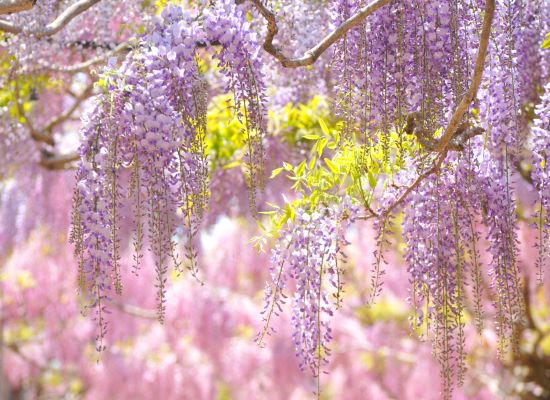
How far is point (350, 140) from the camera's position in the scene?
9.73 feet

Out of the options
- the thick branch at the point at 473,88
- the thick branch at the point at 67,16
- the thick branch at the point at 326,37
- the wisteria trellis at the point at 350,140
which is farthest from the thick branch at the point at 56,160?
the thick branch at the point at 473,88

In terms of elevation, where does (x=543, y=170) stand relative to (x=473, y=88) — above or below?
below

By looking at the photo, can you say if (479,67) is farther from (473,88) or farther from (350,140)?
(350,140)

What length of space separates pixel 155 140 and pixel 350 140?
28.3 inches

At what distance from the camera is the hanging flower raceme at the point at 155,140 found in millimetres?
2639

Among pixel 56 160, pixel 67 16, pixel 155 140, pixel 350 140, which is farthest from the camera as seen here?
pixel 56 160

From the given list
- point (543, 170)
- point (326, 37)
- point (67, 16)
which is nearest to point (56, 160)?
point (67, 16)

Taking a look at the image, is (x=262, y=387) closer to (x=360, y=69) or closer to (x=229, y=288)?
(x=229, y=288)

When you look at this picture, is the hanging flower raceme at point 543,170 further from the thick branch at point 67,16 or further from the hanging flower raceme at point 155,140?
the thick branch at point 67,16

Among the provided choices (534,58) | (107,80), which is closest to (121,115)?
(107,80)

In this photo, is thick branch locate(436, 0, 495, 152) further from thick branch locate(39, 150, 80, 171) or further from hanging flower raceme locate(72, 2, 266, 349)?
thick branch locate(39, 150, 80, 171)

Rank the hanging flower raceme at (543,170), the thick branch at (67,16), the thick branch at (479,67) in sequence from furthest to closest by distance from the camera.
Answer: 1. the thick branch at (67,16)
2. the hanging flower raceme at (543,170)
3. the thick branch at (479,67)

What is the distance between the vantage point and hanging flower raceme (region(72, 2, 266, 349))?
2.64 meters

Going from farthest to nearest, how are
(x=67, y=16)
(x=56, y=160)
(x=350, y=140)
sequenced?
(x=56, y=160), (x=67, y=16), (x=350, y=140)
